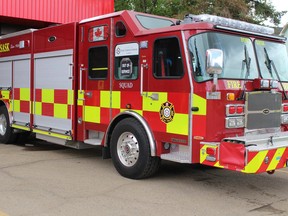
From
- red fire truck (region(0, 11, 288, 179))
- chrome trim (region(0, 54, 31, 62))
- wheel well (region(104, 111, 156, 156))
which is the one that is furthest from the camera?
chrome trim (region(0, 54, 31, 62))

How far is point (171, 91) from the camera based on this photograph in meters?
5.71

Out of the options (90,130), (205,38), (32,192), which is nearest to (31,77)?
(90,130)

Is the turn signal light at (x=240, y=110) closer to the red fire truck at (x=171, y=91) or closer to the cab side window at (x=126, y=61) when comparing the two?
the red fire truck at (x=171, y=91)

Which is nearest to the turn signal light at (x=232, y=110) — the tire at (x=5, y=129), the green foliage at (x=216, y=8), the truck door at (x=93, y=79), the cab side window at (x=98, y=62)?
the truck door at (x=93, y=79)

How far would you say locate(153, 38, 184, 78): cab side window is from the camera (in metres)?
5.62

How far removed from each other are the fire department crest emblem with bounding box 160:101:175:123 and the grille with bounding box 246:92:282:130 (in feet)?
A: 3.55

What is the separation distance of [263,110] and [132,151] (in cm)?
211

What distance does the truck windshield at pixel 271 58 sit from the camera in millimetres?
6020

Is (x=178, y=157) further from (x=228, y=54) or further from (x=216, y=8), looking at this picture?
(x=216, y=8)

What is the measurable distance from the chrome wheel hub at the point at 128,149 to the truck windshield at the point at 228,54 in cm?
158

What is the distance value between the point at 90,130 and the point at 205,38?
2999 millimetres

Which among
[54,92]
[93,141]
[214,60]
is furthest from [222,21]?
[54,92]

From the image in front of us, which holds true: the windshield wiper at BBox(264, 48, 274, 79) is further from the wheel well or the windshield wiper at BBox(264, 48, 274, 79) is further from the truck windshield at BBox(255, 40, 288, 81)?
the wheel well

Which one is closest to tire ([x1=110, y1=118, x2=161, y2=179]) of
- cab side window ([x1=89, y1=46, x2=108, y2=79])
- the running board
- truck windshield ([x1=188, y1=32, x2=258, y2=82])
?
the running board
